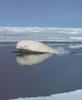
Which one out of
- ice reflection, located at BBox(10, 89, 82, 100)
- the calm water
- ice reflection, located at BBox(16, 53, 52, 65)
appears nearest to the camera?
ice reflection, located at BBox(10, 89, 82, 100)

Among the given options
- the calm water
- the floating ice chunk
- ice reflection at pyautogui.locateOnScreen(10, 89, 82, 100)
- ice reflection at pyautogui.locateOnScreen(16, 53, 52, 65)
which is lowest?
ice reflection at pyautogui.locateOnScreen(10, 89, 82, 100)

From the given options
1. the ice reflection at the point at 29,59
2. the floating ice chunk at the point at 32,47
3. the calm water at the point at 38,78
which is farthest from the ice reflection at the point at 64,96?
the floating ice chunk at the point at 32,47

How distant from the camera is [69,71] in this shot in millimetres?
5090

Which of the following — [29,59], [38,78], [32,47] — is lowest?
[38,78]

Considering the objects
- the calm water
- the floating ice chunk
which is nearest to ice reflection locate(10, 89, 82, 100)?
the calm water

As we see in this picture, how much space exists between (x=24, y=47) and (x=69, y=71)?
3544 mm

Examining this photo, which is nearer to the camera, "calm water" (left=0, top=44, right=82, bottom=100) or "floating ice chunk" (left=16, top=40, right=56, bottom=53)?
"calm water" (left=0, top=44, right=82, bottom=100)

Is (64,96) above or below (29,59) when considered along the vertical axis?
below

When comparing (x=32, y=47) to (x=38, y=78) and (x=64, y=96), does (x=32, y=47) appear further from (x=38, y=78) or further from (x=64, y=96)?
(x=64, y=96)

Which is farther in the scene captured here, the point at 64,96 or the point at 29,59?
the point at 29,59

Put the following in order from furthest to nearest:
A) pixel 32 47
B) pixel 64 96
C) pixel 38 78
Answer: pixel 32 47 < pixel 38 78 < pixel 64 96

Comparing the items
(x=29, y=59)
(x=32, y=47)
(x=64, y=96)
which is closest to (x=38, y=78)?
(x=64, y=96)

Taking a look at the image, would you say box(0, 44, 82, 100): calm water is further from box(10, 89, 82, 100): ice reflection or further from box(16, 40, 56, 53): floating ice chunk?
box(16, 40, 56, 53): floating ice chunk

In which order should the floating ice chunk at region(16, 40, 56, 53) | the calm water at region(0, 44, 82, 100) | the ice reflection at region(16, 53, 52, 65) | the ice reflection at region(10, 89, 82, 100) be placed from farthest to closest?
1. the floating ice chunk at region(16, 40, 56, 53)
2. the ice reflection at region(16, 53, 52, 65)
3. the calm water at region(0, 44, 82, 100)
4. the ice reflection at region(10, 89, 82, 100)
